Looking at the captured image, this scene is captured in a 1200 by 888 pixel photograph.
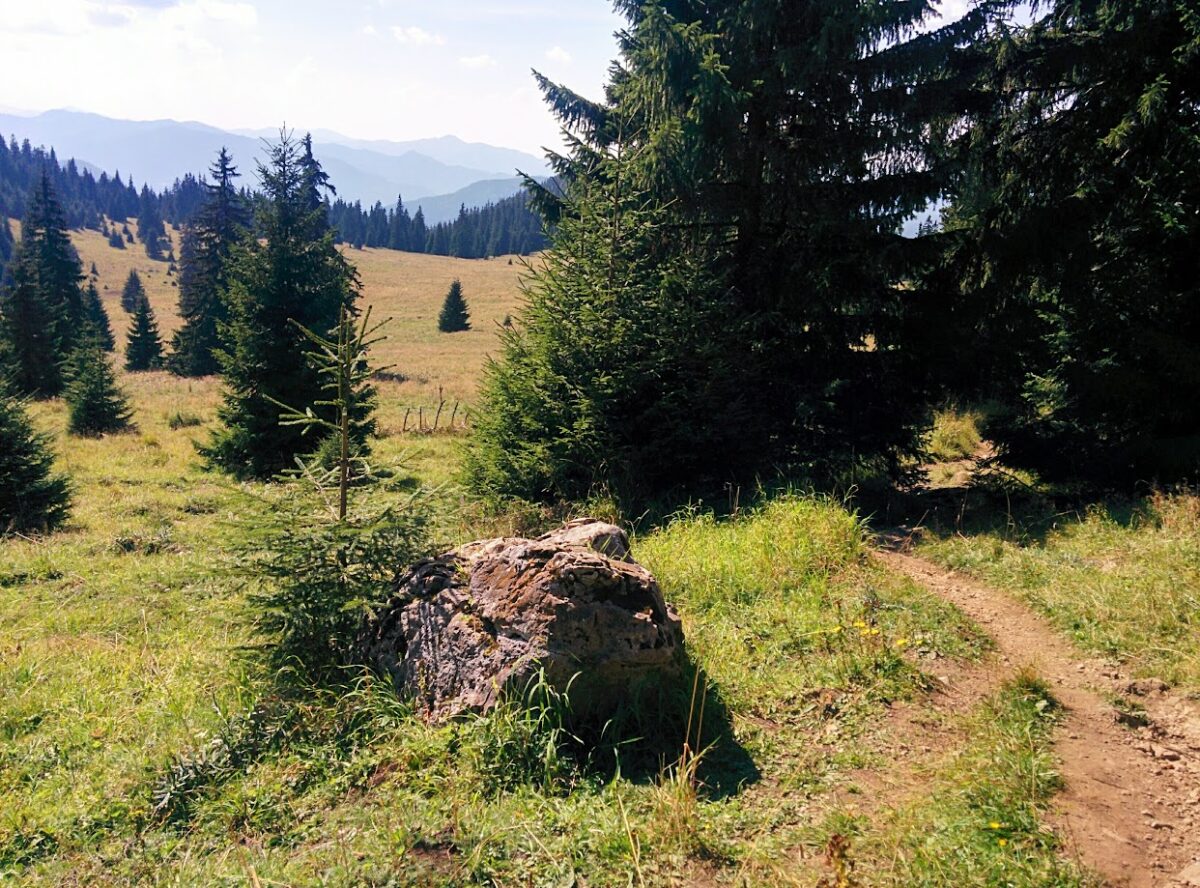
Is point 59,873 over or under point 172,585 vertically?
over

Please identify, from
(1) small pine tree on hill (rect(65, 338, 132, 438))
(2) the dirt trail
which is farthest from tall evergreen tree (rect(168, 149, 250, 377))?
(2) the dirt trail

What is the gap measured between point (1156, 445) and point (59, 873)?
1150 centimetres

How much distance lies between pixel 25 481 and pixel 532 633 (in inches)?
533

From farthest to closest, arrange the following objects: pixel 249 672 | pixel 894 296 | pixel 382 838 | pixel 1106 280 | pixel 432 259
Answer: pixel 432 259 → pixel 894 296 → pixel 1106 280 → pixel 249 672 → pixel 382 838

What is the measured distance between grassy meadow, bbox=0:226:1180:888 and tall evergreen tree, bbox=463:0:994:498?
291cm

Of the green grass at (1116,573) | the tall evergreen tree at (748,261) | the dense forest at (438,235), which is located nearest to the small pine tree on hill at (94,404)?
the tall evergreen tree at (748,261)

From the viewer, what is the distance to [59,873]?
136 inches

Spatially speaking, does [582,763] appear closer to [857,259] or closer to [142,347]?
[857,259]

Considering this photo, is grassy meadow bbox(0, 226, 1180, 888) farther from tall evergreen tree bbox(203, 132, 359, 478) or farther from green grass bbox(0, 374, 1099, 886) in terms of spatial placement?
tall evergreen tree bbox(203, 132, 359, 478)

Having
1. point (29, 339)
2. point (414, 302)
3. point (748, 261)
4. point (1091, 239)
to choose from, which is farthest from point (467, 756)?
point (414, 302)

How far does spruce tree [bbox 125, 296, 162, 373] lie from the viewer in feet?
150

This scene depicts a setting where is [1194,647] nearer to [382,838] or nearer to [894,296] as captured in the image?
[382,838]

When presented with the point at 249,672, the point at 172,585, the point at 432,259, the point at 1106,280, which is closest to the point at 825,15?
the point at 1106,280

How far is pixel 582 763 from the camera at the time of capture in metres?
4.16
